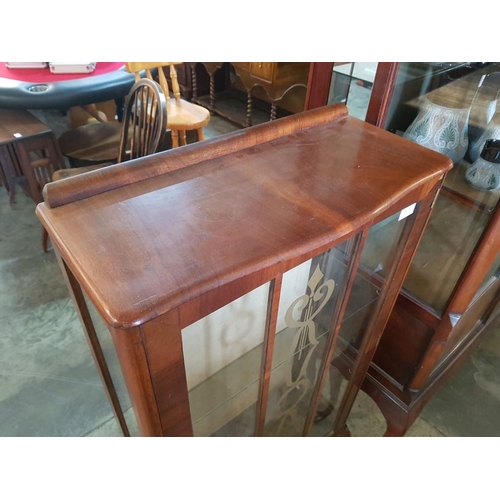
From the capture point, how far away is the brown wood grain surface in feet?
1.25

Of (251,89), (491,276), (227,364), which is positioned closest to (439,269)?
(491,276)

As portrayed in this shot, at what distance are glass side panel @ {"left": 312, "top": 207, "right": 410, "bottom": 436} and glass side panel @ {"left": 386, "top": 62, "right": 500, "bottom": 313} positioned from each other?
241 millimetres

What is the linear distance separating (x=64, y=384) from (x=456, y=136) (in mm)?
1313

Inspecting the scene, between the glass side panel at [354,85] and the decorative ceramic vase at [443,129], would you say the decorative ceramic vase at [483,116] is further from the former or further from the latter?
the glass side panel at [354,85]

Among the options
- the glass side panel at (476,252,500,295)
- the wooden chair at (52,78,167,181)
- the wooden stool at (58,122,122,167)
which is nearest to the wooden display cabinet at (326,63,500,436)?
the glass side panel at (476,252,500,295)

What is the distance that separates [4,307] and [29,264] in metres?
0.24

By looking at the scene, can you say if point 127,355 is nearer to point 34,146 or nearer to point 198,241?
point 198,241

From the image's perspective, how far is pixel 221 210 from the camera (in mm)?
469

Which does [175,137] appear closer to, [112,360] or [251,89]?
[251,89]

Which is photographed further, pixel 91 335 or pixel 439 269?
pixel 439 269

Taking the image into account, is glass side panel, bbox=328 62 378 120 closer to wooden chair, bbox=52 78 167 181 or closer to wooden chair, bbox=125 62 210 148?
wooden chair, bbox=52 78 167 181

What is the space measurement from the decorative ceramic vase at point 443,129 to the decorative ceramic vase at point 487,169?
4cm

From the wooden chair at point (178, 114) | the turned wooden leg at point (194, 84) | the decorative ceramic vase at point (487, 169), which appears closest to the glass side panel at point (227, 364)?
the decorative ceramic vase at point (487, 169)

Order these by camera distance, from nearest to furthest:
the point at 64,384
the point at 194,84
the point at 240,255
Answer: the point at 240,255 < the point at 64,384 < the point at 194,84
